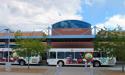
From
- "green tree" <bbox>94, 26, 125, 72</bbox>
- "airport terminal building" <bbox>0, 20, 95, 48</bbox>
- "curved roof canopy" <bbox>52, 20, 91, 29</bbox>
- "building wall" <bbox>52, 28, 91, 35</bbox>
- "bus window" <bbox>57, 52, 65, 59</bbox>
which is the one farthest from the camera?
"curved roof canopy" <bbox>52, 20, 91, 29</bbox>

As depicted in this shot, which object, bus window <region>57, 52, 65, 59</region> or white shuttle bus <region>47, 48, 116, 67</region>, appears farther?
bus window <region>57, 52, 65, 59</region>

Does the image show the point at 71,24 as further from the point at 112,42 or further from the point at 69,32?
the point at 112,42

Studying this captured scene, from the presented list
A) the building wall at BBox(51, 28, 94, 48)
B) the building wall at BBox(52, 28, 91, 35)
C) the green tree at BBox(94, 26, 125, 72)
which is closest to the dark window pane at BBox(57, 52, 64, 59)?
the green tree at BBox(94, 26, 125, 72)

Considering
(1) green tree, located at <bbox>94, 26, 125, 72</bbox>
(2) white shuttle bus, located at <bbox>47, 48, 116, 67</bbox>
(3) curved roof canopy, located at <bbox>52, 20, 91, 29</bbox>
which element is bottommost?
(2) white shuttle bus, located at <bbox>47, 48, 116, 67</bbox>

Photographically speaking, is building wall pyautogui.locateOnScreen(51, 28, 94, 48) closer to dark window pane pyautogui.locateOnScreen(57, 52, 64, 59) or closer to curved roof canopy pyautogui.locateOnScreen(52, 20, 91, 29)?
curved roof canopy pyautogui.locateOnScreen(52, 20, 91, 29)

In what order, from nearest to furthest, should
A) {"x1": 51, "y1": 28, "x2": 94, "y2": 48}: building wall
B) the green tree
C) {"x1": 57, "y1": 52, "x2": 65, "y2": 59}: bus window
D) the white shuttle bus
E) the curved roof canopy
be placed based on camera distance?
the green tree, the white shuttle bus, {"x1": 57, "y1": 52, "x2": 65, "y2": 59}: bus window, {"x1": 51, "y1": 28, "x2": 94, "y2": 48}: building wall, the curved roof canopy

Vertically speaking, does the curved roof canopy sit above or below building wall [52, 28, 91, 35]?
above

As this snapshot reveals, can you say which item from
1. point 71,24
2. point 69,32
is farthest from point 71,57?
point 71,24

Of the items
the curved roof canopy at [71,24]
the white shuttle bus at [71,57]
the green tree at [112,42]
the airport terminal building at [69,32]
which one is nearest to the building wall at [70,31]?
the airport terminal building at [69,32]

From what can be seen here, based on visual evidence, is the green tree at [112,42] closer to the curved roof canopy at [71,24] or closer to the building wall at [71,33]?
the building wall at [71,33]

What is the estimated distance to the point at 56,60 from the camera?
53094mm

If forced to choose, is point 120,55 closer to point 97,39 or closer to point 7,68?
point 97,39

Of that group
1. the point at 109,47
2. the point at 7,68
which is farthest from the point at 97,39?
the point at 7,68

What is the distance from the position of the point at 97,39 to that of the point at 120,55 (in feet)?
12.0
